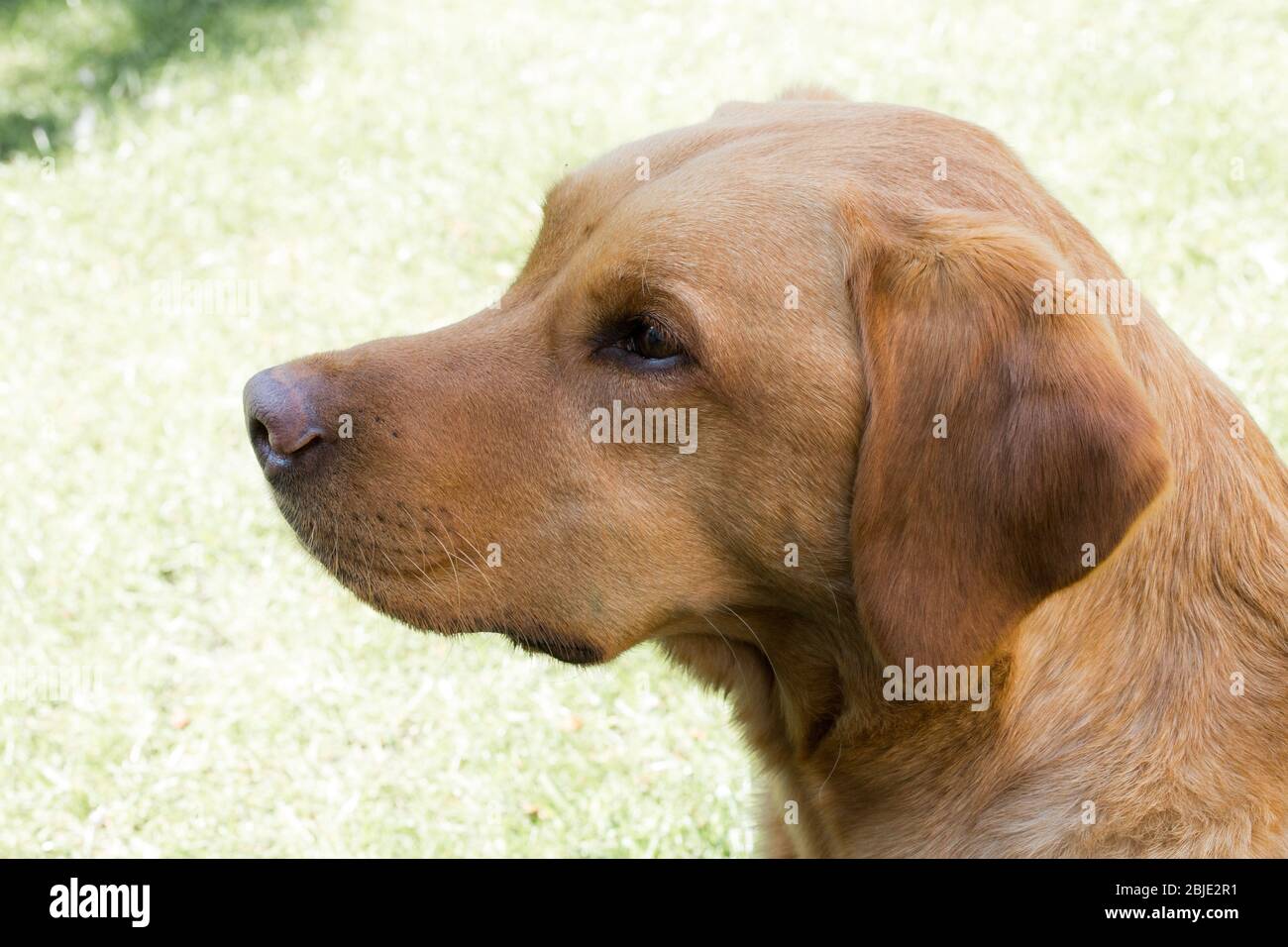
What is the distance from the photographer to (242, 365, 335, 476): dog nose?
3.09 metres

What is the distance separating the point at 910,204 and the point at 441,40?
879 cm

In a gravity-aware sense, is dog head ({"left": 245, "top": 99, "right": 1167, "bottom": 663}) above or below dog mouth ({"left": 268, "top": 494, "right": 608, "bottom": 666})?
above

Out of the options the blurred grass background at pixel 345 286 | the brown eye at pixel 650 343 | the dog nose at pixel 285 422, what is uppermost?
the brown eye at pixel 650 343

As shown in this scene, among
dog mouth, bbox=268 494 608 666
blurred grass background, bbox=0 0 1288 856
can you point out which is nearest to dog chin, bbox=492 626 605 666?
dog mouth, bbox=268 494 608 666

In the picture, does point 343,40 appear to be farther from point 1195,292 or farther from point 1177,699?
point 1177,699

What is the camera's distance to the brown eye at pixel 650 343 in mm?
2998

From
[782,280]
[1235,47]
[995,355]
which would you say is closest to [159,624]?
[782,280]

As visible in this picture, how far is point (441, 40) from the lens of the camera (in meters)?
10.9

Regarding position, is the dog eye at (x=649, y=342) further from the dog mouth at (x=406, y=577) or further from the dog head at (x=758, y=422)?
the dog mouth at (x=406, y=577)

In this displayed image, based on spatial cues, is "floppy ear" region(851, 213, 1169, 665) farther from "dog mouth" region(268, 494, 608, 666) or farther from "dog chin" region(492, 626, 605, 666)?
"dog mouth" region(268, 494, 608, 666)

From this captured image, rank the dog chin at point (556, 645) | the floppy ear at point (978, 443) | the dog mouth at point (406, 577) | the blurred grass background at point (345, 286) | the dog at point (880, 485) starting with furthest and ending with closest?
the blurred grass background at point (345, 286)
the dog chin at point (556, 645)
the dog mouth at point (406, 577)
the dog at point (880, 485)
the floppy ear at point (978, 443)

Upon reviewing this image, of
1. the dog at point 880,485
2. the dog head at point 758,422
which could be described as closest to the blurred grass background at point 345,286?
the dog at point 880,485

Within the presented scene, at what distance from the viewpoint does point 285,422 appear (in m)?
3.10

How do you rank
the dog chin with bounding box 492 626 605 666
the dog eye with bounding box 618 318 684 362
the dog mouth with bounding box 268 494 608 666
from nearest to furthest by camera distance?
the dog eye with bounding box 618 318 684 362
the dog mouth with bounding box 268 494 608 666
the dog chin with bounding box 492 626 605 666
